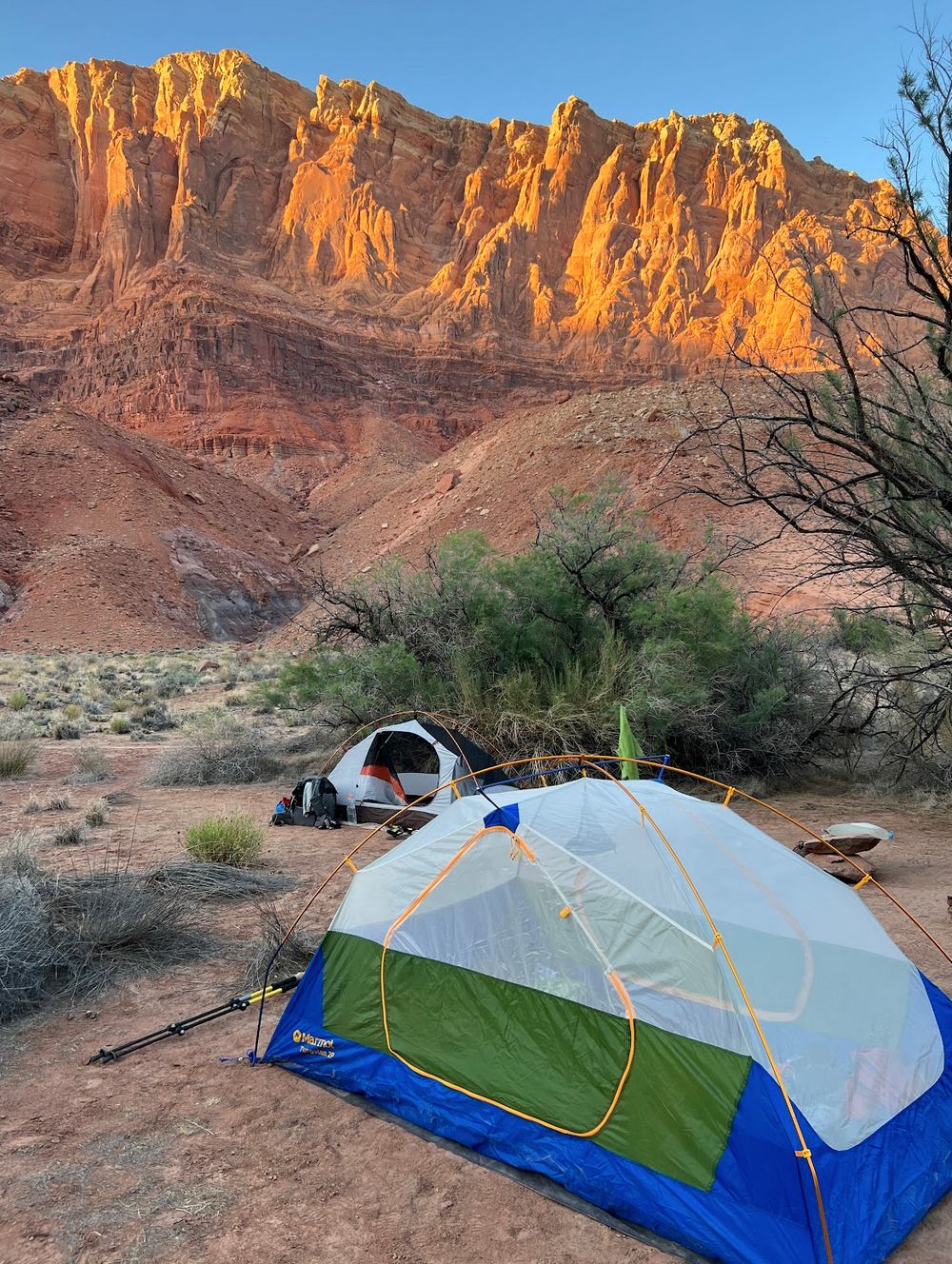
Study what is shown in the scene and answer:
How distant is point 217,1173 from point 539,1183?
126 cm

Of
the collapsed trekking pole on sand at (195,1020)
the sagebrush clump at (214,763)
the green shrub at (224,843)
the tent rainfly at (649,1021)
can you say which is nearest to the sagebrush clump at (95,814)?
the green shrub at (224,843)

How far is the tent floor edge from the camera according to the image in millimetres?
3086

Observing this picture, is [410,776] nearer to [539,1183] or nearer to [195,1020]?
[195,1020]

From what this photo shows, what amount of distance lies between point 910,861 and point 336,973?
5604 mm

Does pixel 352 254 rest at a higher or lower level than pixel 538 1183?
higher

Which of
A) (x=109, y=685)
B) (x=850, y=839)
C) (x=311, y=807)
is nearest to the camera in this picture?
(x=850, y=839)

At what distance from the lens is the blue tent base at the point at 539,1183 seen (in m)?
3.09

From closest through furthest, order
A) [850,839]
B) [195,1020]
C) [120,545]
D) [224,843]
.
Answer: [195,1020], [224,843], [850,839], [120,545]

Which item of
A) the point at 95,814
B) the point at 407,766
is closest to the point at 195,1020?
the point at 95,814

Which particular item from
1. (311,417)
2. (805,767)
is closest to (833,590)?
(805,767)

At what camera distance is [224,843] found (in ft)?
24.8

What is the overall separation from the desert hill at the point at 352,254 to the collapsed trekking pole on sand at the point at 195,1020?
1981 inches

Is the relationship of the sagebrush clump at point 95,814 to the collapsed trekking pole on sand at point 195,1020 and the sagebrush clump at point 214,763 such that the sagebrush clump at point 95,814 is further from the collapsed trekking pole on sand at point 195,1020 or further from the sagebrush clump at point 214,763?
the collapsed trekking pole on sand at point 195,1020

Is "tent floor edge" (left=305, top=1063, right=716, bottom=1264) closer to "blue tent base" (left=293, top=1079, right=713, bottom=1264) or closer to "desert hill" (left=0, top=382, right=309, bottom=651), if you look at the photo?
"blue tent base" (left=293, top=1079, right=713, bottom=1264)
